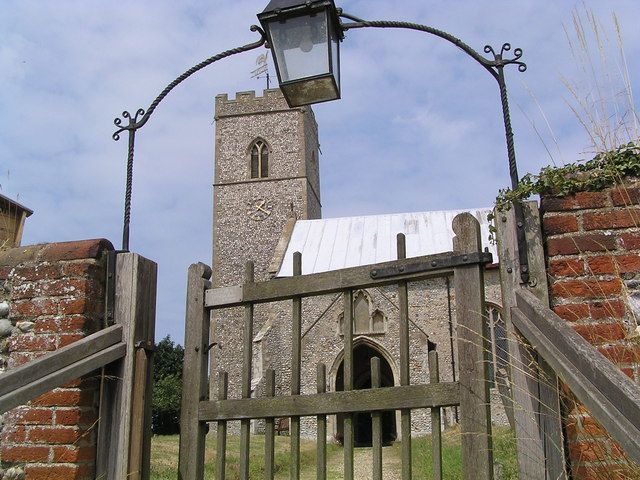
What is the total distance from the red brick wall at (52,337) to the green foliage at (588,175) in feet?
7.16

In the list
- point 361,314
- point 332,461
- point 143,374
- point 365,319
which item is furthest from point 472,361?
point 361,314

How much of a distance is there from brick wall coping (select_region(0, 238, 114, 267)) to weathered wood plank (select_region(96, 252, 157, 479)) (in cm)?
13

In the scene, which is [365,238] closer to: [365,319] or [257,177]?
[365,319]

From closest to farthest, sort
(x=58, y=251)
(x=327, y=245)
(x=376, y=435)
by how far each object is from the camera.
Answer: (x=376, y=435), (x=58, y=251), (x=327, y=245)

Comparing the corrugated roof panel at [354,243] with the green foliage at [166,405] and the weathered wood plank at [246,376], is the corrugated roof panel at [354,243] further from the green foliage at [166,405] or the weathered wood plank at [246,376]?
the weathered wood plank at [246,376]

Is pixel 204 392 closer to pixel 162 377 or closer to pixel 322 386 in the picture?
pixel 322 386

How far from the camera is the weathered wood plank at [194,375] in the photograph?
10.5 feet

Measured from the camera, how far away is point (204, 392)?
130 inches

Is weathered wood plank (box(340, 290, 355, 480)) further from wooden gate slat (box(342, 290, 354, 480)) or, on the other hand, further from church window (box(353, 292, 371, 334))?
church window (box(353, 292, 371, 334))

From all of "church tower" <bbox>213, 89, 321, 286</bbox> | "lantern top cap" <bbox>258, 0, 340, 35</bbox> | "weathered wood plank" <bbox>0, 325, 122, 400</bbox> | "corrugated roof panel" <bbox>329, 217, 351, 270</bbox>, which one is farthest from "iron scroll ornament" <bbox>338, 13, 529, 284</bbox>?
"church tower" <bbox>213, 89, 321, 286</bbox>

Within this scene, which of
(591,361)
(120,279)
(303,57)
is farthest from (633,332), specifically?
(120,279)

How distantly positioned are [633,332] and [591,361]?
823mm

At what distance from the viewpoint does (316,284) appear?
3084mm

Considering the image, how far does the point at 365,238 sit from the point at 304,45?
62.2 feet
